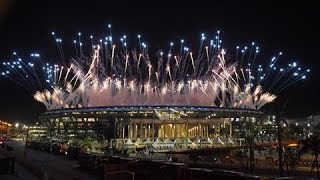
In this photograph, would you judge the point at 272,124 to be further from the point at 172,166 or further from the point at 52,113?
the point at 172,166

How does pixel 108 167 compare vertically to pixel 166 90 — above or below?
below

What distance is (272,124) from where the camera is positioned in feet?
458

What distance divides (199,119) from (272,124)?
119 ft

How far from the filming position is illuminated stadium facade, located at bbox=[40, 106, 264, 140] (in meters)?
103

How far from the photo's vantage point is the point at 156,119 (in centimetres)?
11219

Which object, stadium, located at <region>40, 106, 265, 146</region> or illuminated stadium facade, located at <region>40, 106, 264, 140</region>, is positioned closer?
illuminated stadium facade, located at <region>40, 106, 264, 140</region>

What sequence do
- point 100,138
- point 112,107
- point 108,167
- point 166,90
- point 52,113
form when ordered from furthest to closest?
1. point 100,138
2. point 52,113
3. point 112,107
4. point 166,90
5. point 108,167

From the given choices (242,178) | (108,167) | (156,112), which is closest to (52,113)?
(156,112)

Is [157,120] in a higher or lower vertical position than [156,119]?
lower

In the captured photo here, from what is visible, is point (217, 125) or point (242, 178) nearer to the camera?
point (242, 178)

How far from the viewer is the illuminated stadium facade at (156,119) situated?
338 feet

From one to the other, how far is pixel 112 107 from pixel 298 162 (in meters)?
55.1

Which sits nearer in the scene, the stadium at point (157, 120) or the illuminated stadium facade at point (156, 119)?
the illuminated stadium facade at point (156, 119)

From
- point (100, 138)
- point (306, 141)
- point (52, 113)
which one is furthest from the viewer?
point (100, 138)
